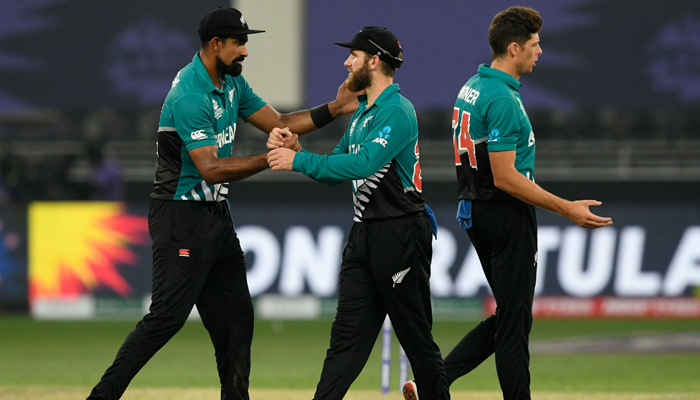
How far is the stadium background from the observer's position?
14.2m

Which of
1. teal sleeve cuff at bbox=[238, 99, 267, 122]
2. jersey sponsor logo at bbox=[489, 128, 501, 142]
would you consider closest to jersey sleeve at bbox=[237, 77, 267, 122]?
teal sleeve cuff at bbox=[238, 99, 267, 122]

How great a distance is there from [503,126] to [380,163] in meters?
0.79

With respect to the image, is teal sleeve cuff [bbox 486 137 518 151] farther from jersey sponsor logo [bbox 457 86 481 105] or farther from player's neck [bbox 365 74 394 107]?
player's neck [bbox 365 74 394 107]

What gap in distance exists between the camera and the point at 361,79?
5.62m

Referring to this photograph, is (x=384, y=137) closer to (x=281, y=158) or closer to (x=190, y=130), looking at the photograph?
(x=281, y=158)

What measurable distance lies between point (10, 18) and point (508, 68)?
55.7ft

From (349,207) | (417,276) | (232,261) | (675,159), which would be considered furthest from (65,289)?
(675,159)

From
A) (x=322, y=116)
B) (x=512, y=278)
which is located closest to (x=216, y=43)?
(x=322, y=116)

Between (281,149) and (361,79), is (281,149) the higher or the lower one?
the lower one

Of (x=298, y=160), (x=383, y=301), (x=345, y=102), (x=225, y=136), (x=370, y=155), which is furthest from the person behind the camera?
(x=345, y=102)

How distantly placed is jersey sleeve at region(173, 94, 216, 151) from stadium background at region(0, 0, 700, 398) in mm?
8374

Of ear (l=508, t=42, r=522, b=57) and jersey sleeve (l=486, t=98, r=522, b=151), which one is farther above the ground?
ear (l=508, t=42, r=522, b=57)

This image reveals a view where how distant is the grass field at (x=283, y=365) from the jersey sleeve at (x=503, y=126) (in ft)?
9.33

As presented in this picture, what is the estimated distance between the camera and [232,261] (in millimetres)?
6160
